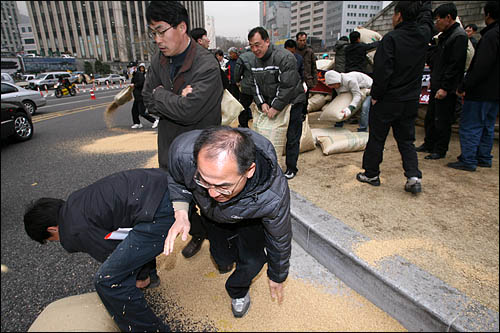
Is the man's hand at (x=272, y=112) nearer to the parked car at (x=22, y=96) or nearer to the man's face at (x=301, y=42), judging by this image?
the man's face at (x=301, y=42)

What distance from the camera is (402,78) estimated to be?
270 centimetres

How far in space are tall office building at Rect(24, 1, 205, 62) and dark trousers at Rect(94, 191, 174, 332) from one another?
6224 centimetres

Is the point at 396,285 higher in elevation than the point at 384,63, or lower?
lower

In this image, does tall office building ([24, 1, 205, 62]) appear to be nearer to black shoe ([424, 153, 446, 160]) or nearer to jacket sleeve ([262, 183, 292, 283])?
black shoe ([424, 153, 446, 160])

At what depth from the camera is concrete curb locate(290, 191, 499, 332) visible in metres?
1.47

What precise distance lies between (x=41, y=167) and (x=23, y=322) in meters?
3.48

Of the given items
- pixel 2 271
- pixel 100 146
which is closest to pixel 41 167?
pixel 100 146

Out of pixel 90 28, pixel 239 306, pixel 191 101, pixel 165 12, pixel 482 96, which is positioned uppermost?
pixel 90 28

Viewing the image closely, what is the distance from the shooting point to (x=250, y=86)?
339 centimetres

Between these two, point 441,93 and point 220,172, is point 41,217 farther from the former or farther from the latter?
point 441,93

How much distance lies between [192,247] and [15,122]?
19.9 feet

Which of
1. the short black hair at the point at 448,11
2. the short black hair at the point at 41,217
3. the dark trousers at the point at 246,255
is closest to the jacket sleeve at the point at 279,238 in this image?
the dark trousers at the point at 246,255

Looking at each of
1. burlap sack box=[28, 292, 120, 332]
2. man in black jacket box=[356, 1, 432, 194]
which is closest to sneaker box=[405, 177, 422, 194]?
man in black jacket box=[356, 1, 432, 194]

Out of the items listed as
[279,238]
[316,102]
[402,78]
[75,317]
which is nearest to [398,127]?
[402,78]
